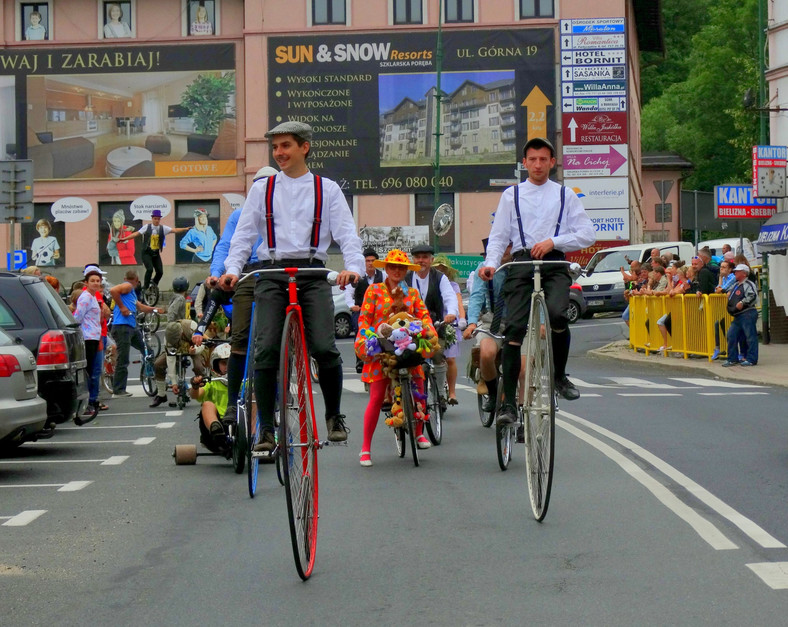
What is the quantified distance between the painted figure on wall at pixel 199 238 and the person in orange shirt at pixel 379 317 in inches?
1654

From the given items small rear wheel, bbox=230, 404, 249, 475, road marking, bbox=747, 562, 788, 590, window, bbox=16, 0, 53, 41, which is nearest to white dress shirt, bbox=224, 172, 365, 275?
small rear wheel, bbox=230, 404, 249, 475

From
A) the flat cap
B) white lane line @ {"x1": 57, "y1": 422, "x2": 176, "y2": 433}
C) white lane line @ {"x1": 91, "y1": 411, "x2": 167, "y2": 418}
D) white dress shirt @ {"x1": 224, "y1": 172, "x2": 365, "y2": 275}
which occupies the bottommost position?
white lane line @ {"x1": 91, "y1": 411, "x2": 167, "y2": 418}

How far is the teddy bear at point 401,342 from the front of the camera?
11.2 m

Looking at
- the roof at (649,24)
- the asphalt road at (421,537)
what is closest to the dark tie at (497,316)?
the asphalt road at (421,537)

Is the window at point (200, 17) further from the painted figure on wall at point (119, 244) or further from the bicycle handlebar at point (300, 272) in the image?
the bicycle handlebar at point (300, 272)

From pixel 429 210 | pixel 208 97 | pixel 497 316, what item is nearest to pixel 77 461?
pixel 497 316

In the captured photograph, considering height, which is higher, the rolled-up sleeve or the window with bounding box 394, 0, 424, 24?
the window with bounding box 394, 0, 424, 24

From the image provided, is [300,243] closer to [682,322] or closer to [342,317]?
[682,322]

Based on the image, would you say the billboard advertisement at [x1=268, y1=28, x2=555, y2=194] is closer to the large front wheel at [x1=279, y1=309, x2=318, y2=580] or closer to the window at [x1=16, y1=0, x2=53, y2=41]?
the window at [x1=16, y1=0, x2=53, y2=41]

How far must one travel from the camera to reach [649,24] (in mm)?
64562

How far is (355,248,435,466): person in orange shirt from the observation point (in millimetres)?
11352

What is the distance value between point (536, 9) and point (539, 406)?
45.8 meters

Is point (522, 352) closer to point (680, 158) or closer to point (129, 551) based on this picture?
point (129, 551)

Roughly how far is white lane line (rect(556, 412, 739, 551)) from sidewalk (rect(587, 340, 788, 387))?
9.35 metres
